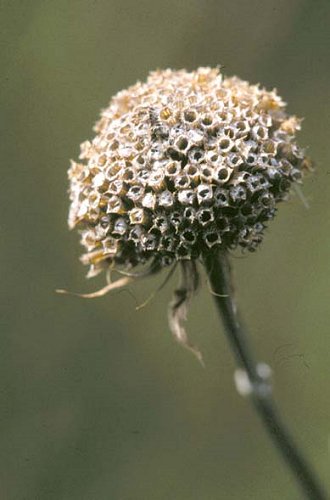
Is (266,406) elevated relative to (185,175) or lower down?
lower down

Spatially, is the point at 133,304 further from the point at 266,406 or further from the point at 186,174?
the point at 186,174

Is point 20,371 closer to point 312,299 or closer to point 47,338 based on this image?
point 47,338

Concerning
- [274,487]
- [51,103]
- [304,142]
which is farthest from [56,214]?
[274,487]

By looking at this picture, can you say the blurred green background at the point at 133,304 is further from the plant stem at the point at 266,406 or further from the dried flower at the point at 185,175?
the dried flower at the point at 185,175

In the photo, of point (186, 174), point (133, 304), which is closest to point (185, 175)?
point (186, 174)

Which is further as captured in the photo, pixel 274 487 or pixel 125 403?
pixel 125 403

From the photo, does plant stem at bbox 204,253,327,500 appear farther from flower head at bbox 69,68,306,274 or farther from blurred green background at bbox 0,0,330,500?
blurred green background at bbox 0,0,330,500

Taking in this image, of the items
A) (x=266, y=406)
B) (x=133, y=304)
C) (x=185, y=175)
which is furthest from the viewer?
(x=133, y=304)
